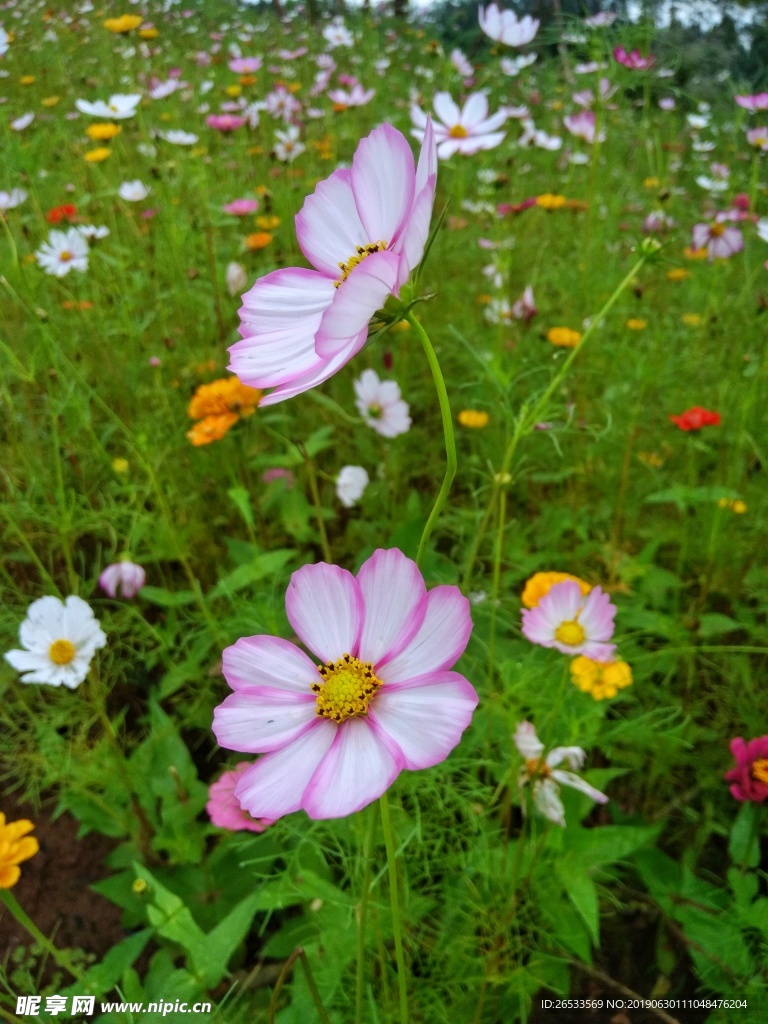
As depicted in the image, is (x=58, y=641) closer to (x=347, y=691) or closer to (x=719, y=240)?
(x=347, y=691)

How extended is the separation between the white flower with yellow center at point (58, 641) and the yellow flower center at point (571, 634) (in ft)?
1.57

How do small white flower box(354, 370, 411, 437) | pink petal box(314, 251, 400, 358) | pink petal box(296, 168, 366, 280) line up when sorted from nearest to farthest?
pink petal box(314, 251, 400, 358) → pink petal box(296, 168, 366, 280) → small white flower box(354, 370, 411, 437)

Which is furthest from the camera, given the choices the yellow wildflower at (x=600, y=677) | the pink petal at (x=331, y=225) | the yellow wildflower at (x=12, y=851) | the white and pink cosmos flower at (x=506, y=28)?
the white and pink cosmos flower at (x=506, y=28)

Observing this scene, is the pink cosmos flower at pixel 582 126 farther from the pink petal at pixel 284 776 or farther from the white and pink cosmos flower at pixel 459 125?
the pink petal at pixel 284 776

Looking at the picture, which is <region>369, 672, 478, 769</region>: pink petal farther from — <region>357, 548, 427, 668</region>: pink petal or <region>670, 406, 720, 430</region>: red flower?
<region>670, 406, 720, 430</region>: red flower

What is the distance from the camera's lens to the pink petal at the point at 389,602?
0.32 meters

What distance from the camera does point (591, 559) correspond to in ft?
3.64

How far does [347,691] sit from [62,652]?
1.75ft

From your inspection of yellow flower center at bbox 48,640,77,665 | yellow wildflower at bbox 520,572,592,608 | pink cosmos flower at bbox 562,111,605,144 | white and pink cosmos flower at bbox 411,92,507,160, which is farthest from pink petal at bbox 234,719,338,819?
pink cosmos flower at bbox 562,111,605,144

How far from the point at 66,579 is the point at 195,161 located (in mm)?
1048

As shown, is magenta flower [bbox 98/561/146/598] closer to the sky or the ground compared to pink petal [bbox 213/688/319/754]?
closer to the ground

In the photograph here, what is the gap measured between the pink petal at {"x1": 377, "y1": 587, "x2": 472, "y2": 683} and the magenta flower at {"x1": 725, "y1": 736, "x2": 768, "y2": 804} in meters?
0.43

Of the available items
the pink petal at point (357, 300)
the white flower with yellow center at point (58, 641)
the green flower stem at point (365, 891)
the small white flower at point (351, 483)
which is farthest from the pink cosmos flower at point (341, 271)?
the small white flower at point (351, 483)

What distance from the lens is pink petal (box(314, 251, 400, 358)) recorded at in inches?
11.1
